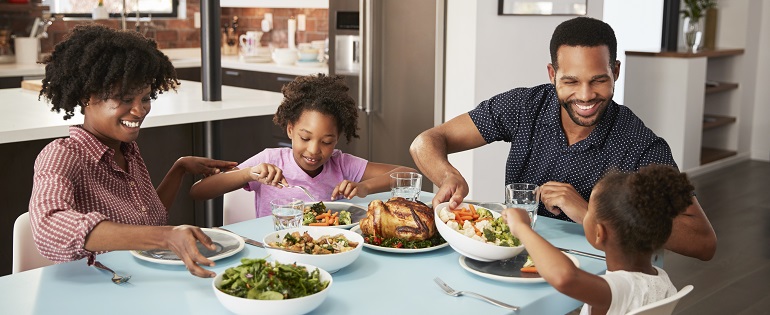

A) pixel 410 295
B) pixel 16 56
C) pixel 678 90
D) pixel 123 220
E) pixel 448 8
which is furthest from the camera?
pixel 678 90

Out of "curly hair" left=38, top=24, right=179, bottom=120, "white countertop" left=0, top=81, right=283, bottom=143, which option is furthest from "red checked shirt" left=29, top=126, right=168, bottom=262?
"white countertop" left=0, top=81, right=283, bottom=143

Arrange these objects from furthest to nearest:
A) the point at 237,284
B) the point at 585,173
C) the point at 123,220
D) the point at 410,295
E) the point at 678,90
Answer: the point at 678,90
the point at 585,173
the point at 123,220
the point at 410,295
the point at 237,284

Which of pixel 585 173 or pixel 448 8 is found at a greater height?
pixel 448 8

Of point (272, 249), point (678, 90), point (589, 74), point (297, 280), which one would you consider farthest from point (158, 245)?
point (678, 90)

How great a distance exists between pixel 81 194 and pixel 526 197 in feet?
3.55

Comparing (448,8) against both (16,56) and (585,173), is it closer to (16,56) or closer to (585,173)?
(585,173)

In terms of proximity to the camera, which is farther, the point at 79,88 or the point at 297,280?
the point at 79,88

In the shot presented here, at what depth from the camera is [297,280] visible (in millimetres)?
1538

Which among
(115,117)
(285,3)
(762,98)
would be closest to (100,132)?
(115,117)

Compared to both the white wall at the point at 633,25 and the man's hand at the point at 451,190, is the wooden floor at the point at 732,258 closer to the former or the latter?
the white wall at the point at 633,25

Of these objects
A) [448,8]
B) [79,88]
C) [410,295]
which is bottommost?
[410,295]

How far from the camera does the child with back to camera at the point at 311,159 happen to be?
253 cm

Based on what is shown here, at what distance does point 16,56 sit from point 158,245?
15.7 feet

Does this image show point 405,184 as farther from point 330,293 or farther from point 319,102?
point 330,293
